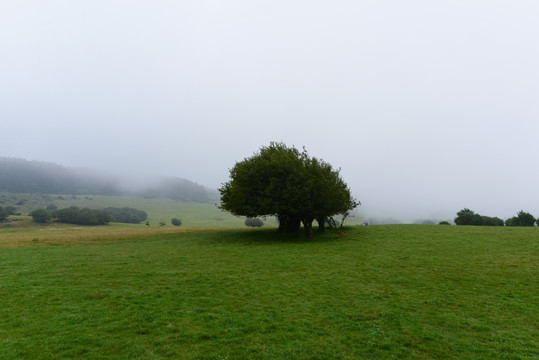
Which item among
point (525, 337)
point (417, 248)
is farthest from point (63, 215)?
point (525, 337)

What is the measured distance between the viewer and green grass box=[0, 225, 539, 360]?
954cm

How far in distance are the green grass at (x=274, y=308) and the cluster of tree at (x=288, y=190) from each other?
15495 mm

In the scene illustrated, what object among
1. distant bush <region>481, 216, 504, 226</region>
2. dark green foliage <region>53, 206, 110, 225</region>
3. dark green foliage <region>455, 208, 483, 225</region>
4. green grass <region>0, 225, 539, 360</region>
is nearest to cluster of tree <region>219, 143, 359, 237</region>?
green grass <region>0, 225, 539, 360</region>

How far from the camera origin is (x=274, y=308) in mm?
13430

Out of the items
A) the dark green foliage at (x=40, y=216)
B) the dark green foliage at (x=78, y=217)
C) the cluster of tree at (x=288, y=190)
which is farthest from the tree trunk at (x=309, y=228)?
the dark green foliage at (x=40, y=216)

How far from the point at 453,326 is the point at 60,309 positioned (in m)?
18.5

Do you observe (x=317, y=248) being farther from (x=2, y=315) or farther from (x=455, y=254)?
(x=2, y=315)

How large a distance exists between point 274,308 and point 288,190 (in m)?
28.0

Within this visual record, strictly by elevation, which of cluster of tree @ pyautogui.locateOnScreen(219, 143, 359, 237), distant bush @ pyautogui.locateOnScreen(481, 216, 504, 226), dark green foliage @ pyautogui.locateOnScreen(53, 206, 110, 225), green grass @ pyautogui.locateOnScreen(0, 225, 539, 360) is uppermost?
cluster of tree @ pyautogui.locateOnScreen(219, 143, 359, 237)

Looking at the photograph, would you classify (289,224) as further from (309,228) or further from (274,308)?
(274,308)

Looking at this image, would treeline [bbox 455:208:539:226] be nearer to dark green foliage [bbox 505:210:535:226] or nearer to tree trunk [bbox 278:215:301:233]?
dark green foliage [bbox 505:210:535:226]

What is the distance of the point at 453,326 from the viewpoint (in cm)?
1145

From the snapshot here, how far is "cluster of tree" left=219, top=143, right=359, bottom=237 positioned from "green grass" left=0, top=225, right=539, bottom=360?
610 inches

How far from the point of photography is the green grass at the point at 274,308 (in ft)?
31.3
